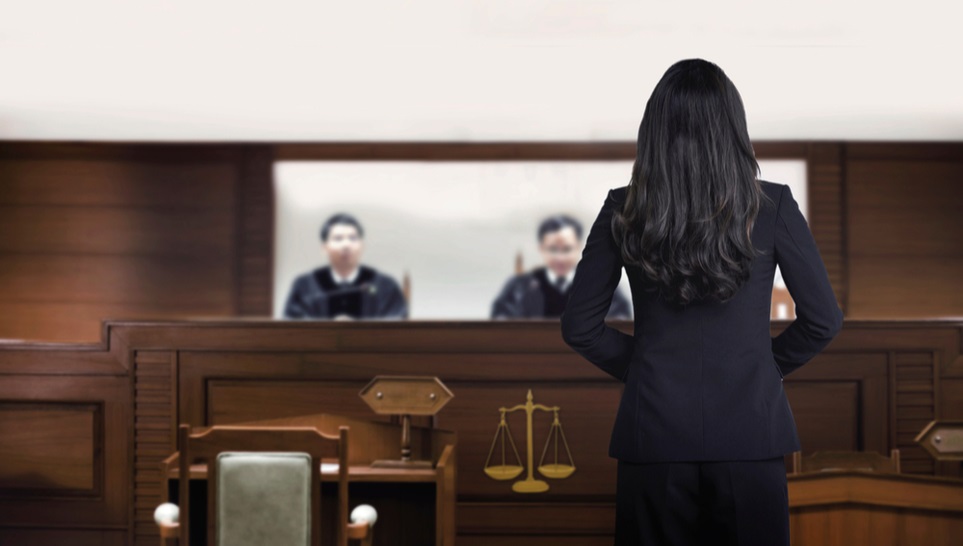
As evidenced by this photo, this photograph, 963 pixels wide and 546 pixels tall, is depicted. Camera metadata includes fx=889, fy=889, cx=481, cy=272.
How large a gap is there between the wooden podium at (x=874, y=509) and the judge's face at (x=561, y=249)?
4552 mm

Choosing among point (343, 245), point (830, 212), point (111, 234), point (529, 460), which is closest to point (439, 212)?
point (343, 245)

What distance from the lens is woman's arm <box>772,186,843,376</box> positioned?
1598mm

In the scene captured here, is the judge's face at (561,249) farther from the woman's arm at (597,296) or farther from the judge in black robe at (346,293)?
the woman's arm at (597,296)

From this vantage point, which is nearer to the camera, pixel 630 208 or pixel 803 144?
pixel 630 208

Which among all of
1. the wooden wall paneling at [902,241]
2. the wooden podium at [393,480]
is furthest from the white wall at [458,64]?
the wooden podium at [393,480]

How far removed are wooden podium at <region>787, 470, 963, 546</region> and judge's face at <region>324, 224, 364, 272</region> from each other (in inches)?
190

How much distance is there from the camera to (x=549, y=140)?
7703mm

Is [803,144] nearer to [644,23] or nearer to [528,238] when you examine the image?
[528,238]

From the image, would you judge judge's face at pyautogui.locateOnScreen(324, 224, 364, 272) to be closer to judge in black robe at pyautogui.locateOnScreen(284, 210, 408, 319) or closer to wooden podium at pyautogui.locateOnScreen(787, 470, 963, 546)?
judge in black robe at pyautogui.locateOnScreen(284, 210, 408, 319)

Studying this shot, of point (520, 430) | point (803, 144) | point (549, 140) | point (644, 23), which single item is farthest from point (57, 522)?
point (803, 144)

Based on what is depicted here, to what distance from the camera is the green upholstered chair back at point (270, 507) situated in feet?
7.53

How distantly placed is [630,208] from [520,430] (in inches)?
87.2

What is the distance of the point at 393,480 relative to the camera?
3.07m

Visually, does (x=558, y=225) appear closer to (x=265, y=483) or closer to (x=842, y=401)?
(x=842, y=401)
